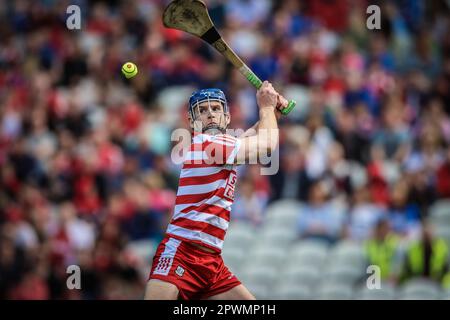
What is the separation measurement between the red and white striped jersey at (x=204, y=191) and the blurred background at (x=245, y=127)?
4.46 meters

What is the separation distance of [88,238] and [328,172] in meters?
3.43

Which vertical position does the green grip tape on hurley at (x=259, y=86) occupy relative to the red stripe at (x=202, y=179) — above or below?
above

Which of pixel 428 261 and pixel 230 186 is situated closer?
pixel 230 186

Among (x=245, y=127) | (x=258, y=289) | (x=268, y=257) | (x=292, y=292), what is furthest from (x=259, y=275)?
(x=245, y=127)

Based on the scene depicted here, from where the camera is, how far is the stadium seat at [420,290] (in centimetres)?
1122

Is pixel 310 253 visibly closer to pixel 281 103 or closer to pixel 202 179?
pixel 281 103

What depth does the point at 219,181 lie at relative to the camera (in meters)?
7.05

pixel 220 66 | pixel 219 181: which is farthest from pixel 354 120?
pixel 219 181

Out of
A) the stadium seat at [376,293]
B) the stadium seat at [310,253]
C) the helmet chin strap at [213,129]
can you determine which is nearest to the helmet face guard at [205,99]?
the helmet chin strap at [213,129]

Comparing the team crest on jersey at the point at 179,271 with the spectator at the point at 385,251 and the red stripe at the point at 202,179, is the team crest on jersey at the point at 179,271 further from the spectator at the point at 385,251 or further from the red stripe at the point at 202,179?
the spectator at the point at 385,251

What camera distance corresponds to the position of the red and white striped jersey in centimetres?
699

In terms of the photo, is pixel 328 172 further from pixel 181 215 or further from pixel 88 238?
→ pixel 181 215

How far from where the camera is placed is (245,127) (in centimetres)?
1359

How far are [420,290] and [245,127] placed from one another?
3.68 meters
